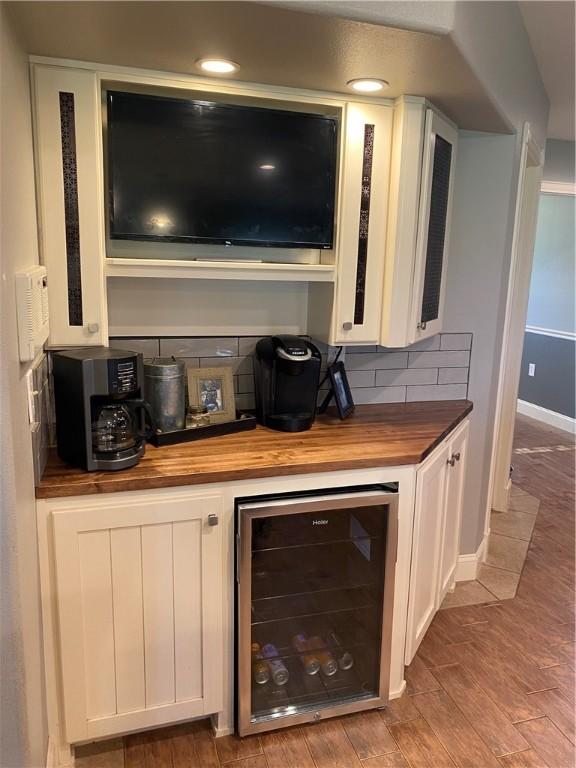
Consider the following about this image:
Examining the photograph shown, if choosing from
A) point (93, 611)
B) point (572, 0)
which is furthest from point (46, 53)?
point (572, 0)

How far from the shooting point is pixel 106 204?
182 cm

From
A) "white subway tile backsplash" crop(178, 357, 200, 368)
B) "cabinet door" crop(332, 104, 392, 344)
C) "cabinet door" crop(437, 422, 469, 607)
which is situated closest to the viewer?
"cabinet door" crop(332, 104, 392, 344)

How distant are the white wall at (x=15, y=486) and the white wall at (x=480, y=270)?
70.3 inches

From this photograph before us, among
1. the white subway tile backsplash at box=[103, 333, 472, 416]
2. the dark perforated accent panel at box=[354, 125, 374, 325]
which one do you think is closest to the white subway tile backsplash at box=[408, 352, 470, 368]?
the white subway tile backsplash at box=[103, 333, 472, 416]

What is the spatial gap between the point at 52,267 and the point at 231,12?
87 cm

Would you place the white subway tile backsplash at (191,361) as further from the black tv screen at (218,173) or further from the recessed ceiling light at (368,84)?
the recessed ceiling light at (368,84)

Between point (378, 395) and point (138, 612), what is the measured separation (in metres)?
1.35

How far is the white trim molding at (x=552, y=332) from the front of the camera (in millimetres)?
5461

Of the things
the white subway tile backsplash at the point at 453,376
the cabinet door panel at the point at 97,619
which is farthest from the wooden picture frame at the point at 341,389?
the cabinet door panel at the point at 97,619

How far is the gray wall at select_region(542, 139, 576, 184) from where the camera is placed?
443 centimetres

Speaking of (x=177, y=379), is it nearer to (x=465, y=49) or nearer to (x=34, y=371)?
(x=34, y=371)

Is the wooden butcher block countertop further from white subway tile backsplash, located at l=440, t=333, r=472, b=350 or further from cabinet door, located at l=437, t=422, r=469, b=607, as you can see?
white subway tile backsplash, located at l=440, t=333, r=472, b=350

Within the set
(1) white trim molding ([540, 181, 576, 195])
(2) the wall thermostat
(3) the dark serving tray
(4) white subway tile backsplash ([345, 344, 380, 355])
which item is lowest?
(3) the dark serving tray

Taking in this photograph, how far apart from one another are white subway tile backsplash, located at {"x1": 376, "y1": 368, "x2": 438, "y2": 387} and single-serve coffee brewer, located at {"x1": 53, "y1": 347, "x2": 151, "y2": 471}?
1.16 metres
